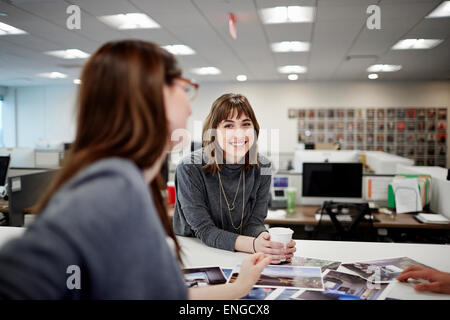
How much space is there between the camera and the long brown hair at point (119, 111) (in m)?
0.53

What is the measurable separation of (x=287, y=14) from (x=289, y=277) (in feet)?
11.0

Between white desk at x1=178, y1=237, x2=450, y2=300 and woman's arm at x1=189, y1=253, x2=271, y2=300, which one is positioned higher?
woman's arm at x1=189, y1=253, x2=271, y2=300

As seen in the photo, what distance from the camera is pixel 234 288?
0.82m

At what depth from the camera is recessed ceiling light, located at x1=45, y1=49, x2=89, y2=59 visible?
5312 mm

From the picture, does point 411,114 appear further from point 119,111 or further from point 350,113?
point 119,111

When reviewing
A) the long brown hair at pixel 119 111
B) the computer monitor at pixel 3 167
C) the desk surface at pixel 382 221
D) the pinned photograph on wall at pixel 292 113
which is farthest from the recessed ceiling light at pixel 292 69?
the long brown hair at pixel 119 111

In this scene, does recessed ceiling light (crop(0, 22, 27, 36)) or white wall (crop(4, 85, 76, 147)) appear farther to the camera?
white wall (crop(4, 85, 76, 147))

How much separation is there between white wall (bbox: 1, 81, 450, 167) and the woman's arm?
772 centimetres

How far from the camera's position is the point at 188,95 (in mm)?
686

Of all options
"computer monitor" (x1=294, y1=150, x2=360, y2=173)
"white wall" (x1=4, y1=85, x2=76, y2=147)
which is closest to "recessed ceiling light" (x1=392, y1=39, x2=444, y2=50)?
"computer monitor" (x1=294, y1=150, x2=360, y2=173)

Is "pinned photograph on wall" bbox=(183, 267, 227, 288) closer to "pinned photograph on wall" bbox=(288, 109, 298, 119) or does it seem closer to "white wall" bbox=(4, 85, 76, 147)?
"pinned photograph on wall" bbox=(288, 109, 298, 119)

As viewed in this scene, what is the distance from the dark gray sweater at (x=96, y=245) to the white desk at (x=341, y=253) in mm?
645

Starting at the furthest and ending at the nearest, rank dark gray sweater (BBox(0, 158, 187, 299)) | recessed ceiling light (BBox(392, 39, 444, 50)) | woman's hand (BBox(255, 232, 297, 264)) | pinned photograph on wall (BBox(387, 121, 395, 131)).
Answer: pinned photograph on wall (BBox(387, 121, 395, 131))
recessed ceiling light (BBox(392, 39, 444, 50))
woman's hand (BBox(255, 232, 297, 264))
dark gray sweater (BBox(0, 158, 187, 299))
